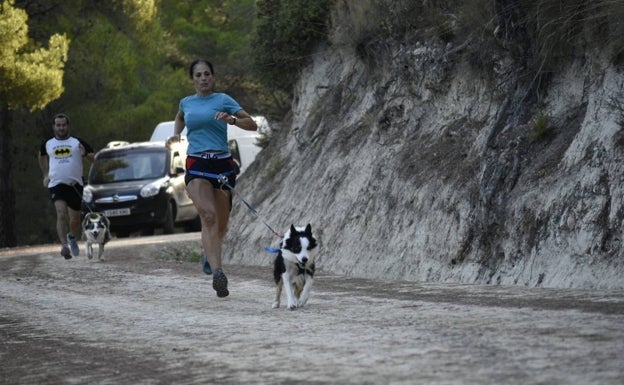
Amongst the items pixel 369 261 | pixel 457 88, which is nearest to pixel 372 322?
pixel 369 261

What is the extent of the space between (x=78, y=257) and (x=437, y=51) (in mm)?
7586

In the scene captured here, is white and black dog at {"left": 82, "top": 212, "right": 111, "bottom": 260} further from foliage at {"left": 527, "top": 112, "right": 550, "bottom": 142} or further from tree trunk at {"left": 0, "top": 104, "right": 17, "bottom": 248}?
tree trunk at {"left": 0, "top": 104, "right": 17, "bottom": 248}

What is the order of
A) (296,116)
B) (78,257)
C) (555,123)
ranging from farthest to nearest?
(296,116) → (78,257) → (555,123)

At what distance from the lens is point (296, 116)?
80.8 feet

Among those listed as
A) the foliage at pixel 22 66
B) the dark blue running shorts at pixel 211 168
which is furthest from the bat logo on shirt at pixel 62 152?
the foliage at pixel 22 66

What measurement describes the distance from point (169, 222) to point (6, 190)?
7.30 metres

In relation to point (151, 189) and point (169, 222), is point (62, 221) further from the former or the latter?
point (169, 222)

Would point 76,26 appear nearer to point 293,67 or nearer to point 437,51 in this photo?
point 293,67

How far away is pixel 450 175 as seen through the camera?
17.0 m

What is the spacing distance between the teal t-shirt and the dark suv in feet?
56.5

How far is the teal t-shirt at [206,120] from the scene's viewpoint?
1263 cm

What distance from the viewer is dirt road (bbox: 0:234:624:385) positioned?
7516 millimetres

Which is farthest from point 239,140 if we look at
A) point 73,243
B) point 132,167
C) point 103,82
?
point 73,243

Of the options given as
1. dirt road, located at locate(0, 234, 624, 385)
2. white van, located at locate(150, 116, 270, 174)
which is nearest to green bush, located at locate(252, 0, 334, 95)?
white van, located at locate(150, 116, 270, 174)
